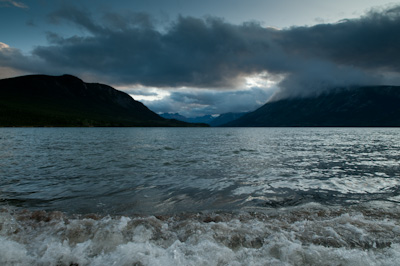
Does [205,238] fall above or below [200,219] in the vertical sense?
above

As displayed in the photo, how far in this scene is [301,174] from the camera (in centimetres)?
1764

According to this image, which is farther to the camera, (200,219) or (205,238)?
(200,219)

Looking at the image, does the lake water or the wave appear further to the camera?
the lake water

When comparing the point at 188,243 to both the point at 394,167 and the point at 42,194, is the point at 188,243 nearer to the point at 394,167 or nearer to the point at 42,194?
the point at 42,194

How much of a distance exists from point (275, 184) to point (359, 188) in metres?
4.96

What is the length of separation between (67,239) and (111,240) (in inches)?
53.6

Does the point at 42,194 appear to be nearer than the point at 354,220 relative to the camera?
No

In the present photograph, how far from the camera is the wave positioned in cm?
550

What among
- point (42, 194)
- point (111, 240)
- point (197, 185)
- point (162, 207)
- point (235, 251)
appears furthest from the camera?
point (197, 185)

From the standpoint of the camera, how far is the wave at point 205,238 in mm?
5500

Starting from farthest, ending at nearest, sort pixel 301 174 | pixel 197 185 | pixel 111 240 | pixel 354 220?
pixel 301 174 → pixel 197 185 → pixel 354 220 → pixel 111 240

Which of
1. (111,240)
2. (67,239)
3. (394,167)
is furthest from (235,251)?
(394,167)

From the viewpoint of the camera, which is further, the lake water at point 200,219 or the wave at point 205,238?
the lake water at point 200,219

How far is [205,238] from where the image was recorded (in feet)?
21.6
